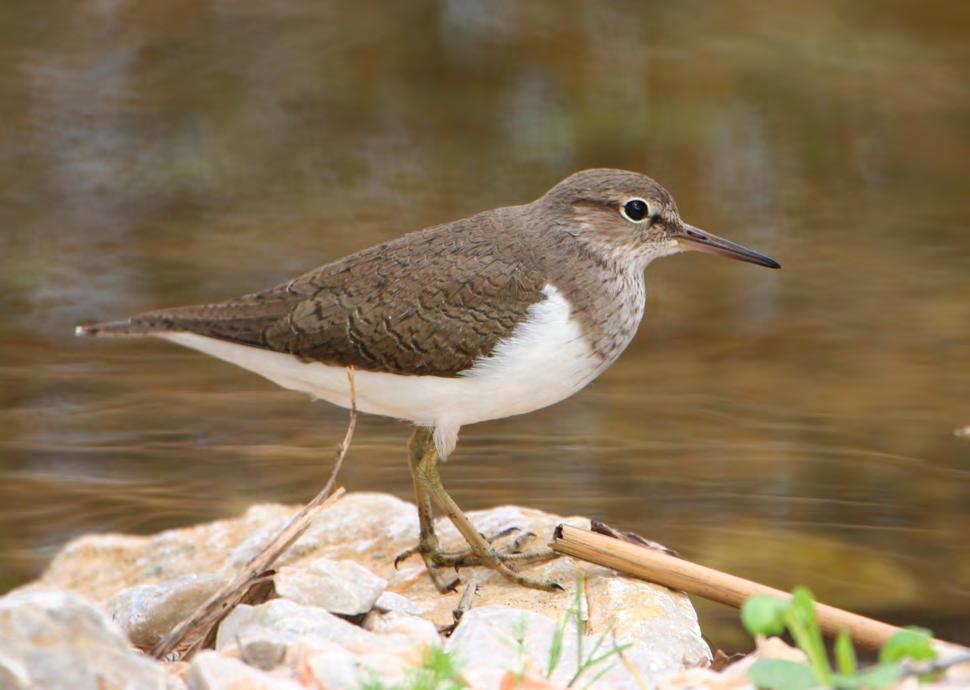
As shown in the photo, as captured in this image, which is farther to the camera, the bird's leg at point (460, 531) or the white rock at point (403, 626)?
the bird's leg at point (460, 531)

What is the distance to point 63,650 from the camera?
3570mm

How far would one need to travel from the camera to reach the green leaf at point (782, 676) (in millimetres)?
3484

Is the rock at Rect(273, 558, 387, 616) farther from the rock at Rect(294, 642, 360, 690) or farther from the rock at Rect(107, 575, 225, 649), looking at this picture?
the rock at Rect(107, 575, 225, 649)

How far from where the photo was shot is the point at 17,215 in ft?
40.1

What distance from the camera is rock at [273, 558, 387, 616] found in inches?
188

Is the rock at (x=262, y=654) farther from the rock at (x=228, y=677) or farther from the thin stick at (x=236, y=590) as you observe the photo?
the thin stick at (x=236, y=590)

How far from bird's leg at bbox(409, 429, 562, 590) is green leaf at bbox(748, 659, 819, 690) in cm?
193

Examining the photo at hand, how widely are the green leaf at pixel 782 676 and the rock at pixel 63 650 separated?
1607 mm

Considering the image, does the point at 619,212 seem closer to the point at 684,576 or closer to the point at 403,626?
the point at 684,576

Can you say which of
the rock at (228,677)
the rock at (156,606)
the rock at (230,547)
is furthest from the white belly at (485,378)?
the rock at (228,677)

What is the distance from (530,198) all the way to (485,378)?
7.00m

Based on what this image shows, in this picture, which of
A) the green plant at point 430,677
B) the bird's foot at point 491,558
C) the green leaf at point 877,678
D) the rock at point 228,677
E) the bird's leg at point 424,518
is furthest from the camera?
the bird's leg at point 424,518

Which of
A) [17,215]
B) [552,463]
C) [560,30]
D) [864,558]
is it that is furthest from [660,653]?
[560,30]

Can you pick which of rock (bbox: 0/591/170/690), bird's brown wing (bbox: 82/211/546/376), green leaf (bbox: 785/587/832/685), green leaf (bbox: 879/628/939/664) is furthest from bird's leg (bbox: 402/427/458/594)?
green leaf (bbox: 879/628/939/664)
